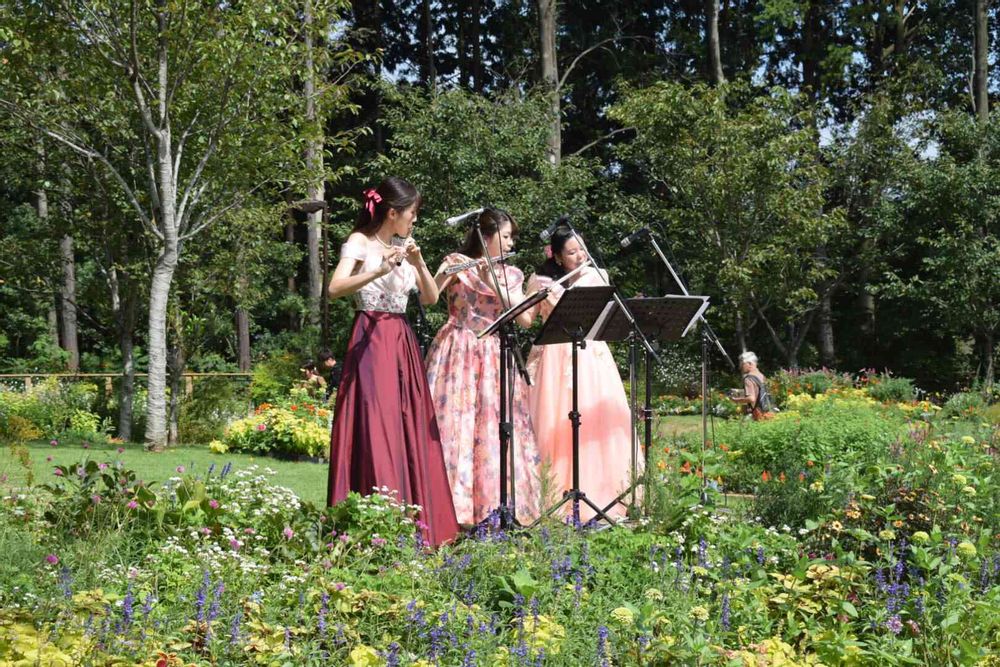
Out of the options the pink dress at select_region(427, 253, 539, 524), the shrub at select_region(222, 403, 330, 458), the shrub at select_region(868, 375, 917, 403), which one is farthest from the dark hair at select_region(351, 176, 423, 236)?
the shrub at select_region(868, 375, 917, 403)

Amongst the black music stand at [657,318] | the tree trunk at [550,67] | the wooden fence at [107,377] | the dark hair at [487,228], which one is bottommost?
the wooden fence at [107,377]

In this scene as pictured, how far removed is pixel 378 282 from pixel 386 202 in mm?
411

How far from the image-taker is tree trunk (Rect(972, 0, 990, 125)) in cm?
2097

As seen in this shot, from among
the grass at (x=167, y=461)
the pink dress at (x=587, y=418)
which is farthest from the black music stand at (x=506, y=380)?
the grass at (x=167, y=461)

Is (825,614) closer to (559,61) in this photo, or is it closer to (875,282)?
(875,282)

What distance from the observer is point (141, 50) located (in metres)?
11.8

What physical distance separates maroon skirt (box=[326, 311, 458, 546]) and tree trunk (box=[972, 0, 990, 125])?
18.9m

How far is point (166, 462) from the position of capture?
10367 millimetres

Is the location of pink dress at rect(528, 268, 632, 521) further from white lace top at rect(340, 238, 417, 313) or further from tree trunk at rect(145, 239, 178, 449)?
tree trunk at rect(145, 239, 178, 449)

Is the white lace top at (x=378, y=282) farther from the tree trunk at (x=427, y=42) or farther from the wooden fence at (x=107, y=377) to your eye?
the tree trunk at (x=427, y=42)

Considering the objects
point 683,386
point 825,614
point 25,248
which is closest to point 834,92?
point 683,386

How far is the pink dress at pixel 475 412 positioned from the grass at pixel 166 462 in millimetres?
1781

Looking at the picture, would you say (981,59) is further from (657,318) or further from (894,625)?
(894,625)

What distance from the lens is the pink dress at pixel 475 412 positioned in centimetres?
604
